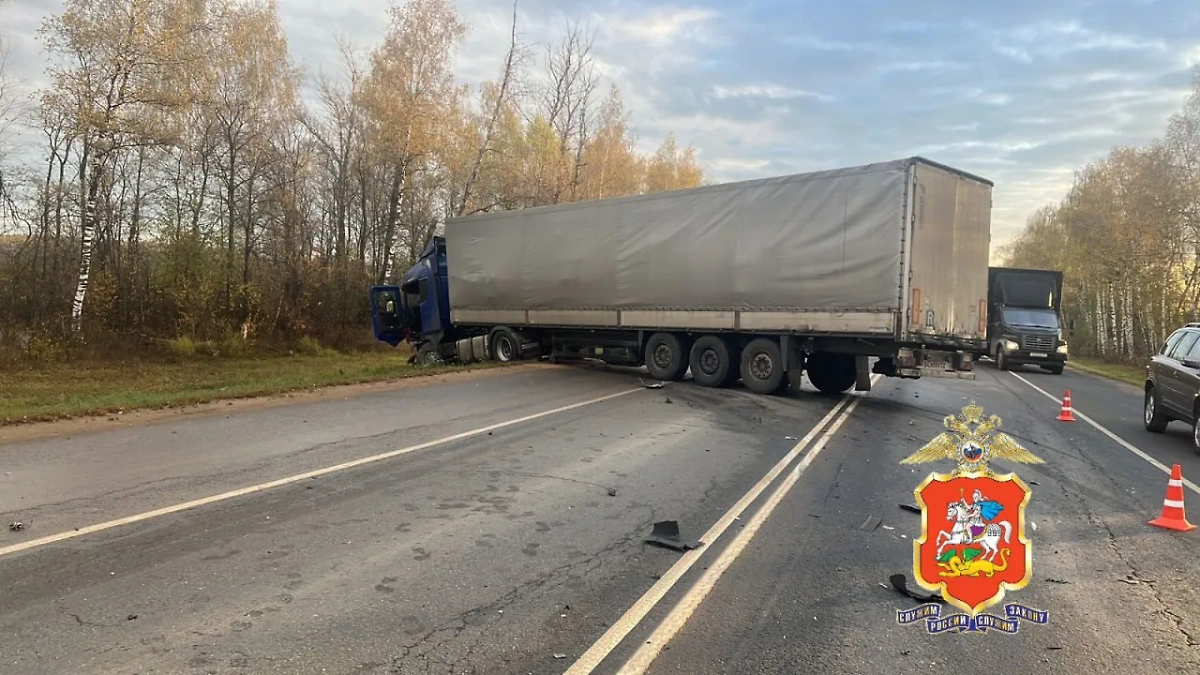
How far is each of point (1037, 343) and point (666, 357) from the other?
55.6 feet

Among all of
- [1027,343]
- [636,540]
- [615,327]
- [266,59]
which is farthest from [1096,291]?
[636,540]

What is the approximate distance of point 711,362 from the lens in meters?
15.3

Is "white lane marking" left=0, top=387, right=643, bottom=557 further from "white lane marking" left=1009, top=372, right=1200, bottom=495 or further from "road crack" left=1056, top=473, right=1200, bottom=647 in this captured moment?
"white lane marking" left=1009, top=372, right=1200, bottom=495

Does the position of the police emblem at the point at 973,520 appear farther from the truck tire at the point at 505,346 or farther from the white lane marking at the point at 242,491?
the truck tire at the point at 505,346

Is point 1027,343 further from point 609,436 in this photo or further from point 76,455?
point 76,455

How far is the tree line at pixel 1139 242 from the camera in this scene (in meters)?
30.6

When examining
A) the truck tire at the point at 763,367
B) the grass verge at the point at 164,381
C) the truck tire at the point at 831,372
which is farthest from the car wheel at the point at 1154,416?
the grass verge at the point at 164,381

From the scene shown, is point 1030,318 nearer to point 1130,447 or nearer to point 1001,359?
point 1001,359

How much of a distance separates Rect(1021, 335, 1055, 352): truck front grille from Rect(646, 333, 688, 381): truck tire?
16187 millimetres

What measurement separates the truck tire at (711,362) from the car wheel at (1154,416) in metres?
6.87

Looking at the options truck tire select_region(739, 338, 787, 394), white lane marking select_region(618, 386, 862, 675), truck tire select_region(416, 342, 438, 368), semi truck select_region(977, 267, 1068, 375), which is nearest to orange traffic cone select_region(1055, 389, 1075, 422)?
truck tire select_region(739, 338, 787, 394)

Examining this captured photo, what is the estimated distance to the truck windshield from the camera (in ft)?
86.6

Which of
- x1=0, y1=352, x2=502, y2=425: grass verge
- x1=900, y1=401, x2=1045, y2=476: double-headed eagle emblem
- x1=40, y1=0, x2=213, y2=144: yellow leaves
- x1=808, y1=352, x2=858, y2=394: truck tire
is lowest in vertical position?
x1=0, y1=352, x2=502, y2=425: grass verge

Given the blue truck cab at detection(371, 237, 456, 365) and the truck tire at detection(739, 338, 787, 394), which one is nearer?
the truck tire at detection(739, 338, 787, 394)
